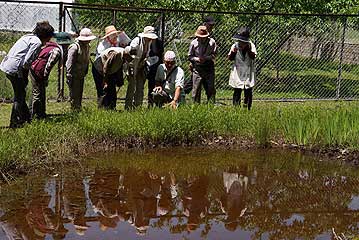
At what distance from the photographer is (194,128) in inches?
372

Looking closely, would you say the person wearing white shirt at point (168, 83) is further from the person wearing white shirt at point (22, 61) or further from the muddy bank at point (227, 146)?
the person wearing white shirt at point (22, 61)

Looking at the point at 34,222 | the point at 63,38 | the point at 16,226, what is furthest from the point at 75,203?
Answer: the point at 63,38

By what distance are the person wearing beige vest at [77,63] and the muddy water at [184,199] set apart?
193cm

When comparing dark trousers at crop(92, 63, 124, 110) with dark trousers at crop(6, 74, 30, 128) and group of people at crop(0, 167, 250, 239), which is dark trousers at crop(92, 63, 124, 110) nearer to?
dark trousers at crop(6, 74, 30, 128)

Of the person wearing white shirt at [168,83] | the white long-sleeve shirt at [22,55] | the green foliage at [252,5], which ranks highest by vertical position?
the green foliage at [252,5]

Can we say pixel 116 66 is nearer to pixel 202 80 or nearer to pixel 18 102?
pixel 18 102

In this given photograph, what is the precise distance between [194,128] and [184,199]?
265cm

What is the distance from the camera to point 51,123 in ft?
27.7

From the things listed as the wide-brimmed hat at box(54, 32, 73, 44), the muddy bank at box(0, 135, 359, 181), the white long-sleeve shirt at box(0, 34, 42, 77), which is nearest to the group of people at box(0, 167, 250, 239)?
the muddy bank at box(0, 135, 359, 181)

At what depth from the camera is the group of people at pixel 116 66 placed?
8.95 metres

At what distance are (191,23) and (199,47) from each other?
369 cm

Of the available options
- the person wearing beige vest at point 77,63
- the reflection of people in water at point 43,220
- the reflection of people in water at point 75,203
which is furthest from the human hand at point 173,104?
the reflection of people in water at point 43,220

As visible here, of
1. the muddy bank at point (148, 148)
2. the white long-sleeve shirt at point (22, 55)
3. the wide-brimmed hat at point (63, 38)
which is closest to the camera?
the muddy bank at point (148, 148)

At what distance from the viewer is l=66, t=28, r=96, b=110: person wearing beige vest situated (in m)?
9.80
